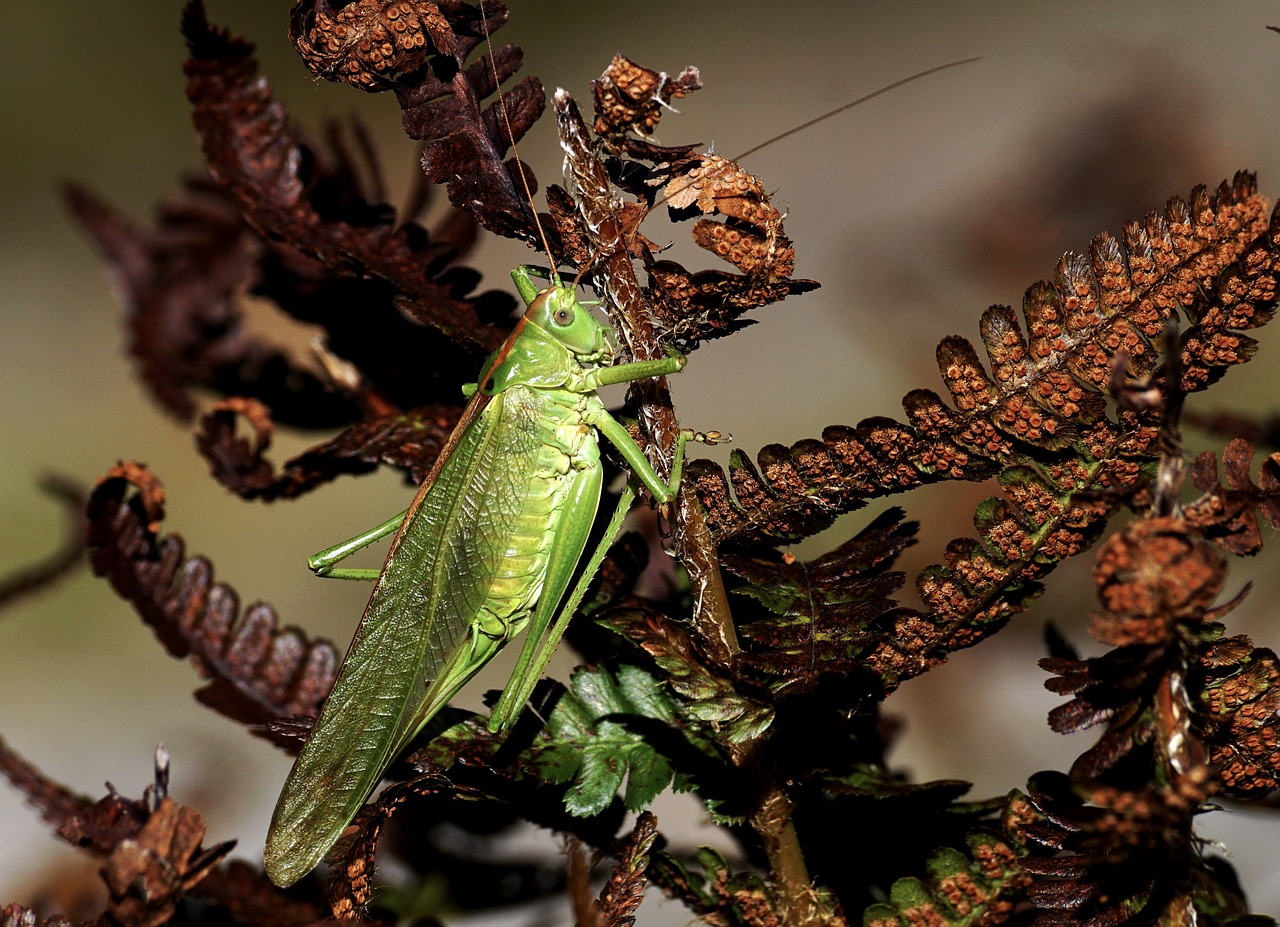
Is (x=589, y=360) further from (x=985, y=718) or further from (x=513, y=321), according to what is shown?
(x=985, y=718)

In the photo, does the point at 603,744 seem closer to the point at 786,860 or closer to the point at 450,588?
the point at 786,860

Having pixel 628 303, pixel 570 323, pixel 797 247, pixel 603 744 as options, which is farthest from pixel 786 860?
pixel 797 247

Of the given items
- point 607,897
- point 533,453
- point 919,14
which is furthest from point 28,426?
point 919,14

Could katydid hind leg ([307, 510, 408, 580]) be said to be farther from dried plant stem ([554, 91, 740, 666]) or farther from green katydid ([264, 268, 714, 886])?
dried plant stem ([554, 91, 740, 666])

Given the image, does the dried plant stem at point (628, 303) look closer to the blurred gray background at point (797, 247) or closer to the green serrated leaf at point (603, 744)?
the green serrated leaf at point (603, 744)

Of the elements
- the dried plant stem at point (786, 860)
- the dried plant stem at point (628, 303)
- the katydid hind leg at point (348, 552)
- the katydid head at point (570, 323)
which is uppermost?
the katydid head at point (570, 323)

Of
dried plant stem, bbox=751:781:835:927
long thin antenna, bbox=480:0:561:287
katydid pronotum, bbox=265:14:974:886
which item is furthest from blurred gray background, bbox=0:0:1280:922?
long thin antenna, bbox=480:0:561:287

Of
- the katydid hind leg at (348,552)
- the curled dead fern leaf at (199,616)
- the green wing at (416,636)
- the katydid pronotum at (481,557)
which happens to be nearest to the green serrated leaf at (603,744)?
the katydid pronotum at (481,557)
